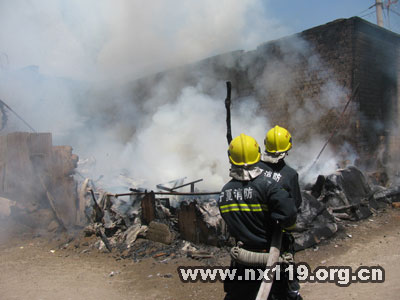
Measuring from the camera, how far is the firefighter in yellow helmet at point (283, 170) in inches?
82.4

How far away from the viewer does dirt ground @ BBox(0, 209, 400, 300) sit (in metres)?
3.46

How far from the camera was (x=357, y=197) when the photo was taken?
6.06 metres

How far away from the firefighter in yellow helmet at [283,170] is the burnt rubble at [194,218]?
7.01 feet

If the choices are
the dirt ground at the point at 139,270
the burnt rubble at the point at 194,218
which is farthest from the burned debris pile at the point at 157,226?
the dirt ground at the point at 139,270

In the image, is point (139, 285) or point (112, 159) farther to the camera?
point (112, 159)

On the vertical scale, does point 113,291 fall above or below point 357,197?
below

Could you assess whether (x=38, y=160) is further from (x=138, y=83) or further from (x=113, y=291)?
(x=138, y=83)

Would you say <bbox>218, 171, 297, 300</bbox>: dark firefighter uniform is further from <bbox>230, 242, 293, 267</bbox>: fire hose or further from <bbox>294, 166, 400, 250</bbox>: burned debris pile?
<bbox>294, 166, 400, 250</bbox>: burned debris pile

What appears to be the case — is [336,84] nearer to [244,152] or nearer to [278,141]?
[278,141]

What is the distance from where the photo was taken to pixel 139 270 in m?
4.24

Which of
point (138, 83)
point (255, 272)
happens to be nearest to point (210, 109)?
point (138, 83)

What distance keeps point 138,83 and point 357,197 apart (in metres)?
10.4

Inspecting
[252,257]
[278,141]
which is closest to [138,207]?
[278,141]

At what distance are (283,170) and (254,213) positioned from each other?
0.68m
